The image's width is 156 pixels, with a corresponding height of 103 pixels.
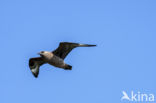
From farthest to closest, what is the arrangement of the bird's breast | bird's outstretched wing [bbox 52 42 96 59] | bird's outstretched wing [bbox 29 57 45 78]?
bird's outstretched wing [bbox 29 57 45 78] → bird's outstretched wing [bbox 52 42 96 59] → the bird's breast

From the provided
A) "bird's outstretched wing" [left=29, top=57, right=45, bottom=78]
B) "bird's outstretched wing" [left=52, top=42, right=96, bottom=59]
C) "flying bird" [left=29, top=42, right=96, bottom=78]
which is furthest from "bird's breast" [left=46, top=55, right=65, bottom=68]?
"bird's outstretched wing" [left=29, top=57, right=45, bottom=78]

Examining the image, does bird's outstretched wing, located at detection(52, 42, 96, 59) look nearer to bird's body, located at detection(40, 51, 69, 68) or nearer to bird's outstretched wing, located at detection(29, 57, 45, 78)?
bird's body, located at detection(40, 51, 69, 68)

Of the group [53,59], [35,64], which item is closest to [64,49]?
[53,59]

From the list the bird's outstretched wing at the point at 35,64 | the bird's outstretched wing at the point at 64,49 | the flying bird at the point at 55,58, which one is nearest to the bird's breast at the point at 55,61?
the flying bird at the point at 55,58

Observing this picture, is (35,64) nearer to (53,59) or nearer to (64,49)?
(64,49)

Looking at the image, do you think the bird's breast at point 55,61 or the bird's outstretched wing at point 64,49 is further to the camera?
the bird's outstretched wing at point 64,49

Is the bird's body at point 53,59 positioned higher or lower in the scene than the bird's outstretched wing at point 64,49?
lower

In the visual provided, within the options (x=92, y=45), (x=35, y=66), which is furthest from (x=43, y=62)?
(x=92, y=45)

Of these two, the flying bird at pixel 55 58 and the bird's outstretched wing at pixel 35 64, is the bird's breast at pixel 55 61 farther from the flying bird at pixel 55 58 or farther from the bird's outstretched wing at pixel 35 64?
the bird's outstretched wing at pixel 35 64
